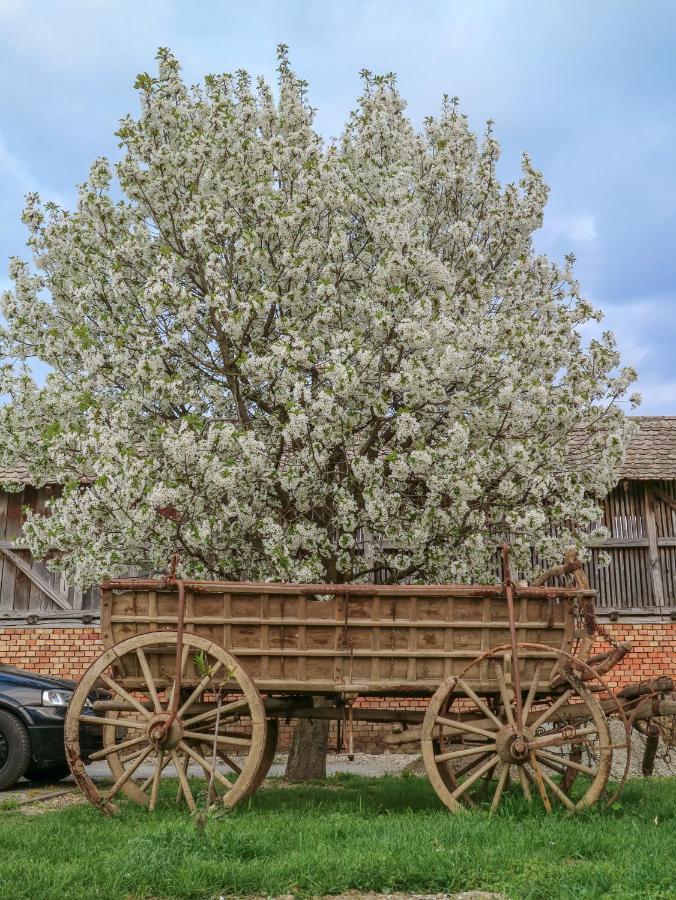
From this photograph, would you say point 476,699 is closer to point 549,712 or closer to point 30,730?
point 549,712

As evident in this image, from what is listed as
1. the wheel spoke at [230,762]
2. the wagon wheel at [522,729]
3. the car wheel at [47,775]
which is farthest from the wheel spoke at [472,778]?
the car wheel at [47,775]

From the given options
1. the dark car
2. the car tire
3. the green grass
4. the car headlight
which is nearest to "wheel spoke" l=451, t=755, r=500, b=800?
the green grass

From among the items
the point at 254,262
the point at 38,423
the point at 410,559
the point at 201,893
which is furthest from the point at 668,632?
the point at 201,893

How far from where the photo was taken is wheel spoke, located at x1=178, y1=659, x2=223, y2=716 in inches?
284

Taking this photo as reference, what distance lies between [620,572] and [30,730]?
9.92 metres

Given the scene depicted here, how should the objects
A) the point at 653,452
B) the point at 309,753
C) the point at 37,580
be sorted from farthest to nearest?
the point at 653,452
the point at 37,580
the point at 309,753

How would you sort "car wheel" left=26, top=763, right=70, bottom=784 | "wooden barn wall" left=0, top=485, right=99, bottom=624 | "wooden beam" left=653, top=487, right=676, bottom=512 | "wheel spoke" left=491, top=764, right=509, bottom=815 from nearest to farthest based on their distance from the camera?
"wheel spoke" left=491, top=764, right=509, bottom=815 → "car wheel" left=26, top=763, right=70, bottom=784 → "wooden barn wall" left=0, top=485, right=99, bottom=624 → "wooden beam" left=653, top=487, right=676, bottom=512

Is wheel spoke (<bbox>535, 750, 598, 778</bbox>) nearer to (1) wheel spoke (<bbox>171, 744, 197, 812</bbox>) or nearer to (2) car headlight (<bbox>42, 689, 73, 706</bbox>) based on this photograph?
(1) wheel spoke (<bbox>171, 744, 197, 812</bbox>)

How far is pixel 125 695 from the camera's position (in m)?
7.55

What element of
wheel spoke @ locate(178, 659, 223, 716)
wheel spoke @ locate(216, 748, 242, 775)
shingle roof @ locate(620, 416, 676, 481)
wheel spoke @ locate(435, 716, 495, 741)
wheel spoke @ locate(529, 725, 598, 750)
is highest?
shingle roof @ locate(620, 416, 676, 481)

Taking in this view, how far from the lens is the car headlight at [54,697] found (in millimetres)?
10031

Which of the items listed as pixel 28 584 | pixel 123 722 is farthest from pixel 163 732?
pixel 28 584

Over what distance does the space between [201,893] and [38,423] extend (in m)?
6.63

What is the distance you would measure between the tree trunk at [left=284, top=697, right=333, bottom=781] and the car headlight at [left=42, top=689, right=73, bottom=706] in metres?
2.63
